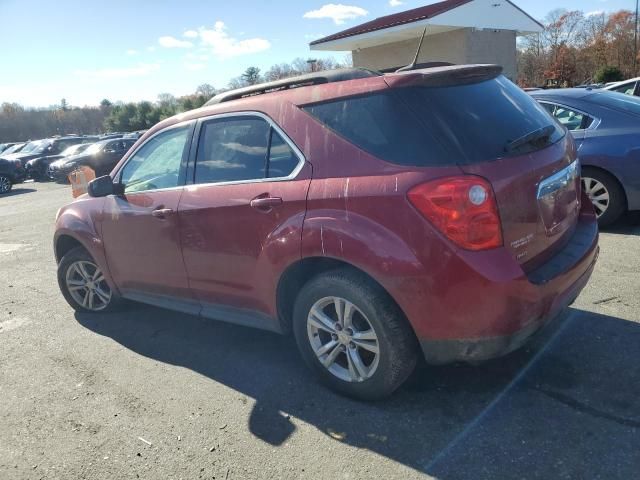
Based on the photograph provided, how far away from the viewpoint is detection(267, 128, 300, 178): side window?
312 cm

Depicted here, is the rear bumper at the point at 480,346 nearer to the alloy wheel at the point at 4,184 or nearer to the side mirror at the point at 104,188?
the side mirror at the point at 104,188

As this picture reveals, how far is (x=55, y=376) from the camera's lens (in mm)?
3887

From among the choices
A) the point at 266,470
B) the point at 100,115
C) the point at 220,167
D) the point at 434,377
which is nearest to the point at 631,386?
the point at 434,377

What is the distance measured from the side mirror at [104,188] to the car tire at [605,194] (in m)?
4.67

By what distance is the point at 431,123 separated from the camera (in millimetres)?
2676

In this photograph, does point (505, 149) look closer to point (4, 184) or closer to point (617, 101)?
point (617, 101)

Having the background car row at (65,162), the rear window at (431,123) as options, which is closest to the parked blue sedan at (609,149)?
the rear window at (431,123)

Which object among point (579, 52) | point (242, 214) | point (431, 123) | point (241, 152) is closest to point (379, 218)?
point (431, 123)

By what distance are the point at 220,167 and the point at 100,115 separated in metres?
76.7

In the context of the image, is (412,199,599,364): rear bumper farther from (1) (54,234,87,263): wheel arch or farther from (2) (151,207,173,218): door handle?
(1) (54,234,87,263): wheel arch

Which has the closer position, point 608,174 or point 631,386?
point 631,386

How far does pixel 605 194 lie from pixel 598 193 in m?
0.07

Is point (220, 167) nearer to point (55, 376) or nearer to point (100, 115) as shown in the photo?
point (55, 376)

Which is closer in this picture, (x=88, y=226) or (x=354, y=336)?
(x=354, y=336)
